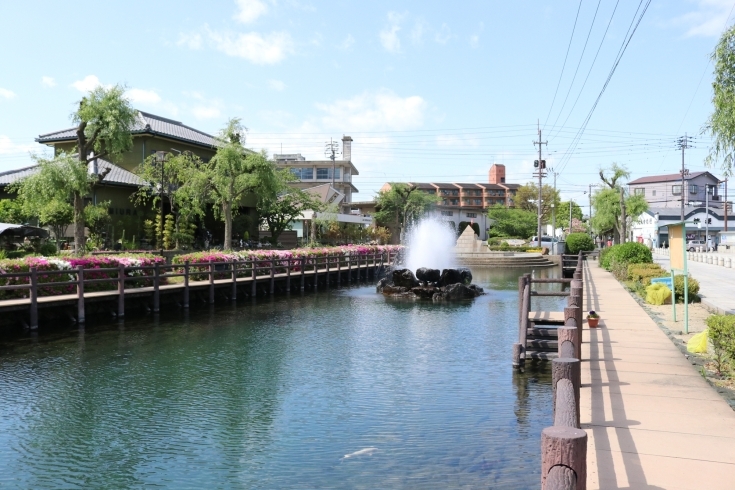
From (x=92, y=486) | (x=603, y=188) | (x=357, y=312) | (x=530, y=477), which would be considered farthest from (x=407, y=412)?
(x=603, y=188)

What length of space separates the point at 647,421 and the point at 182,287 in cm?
1863

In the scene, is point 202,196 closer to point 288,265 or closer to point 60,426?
point 288,265

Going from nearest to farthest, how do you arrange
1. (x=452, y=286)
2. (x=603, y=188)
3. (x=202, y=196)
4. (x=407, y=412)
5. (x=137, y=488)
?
(x=137, y=488) → (x=407, y=412) → (x=452, y=286) → (x=202, y=196) → (x=603, y=188)

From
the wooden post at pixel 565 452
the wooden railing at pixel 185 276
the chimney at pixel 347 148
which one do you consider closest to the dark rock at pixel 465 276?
the wooden railing at pixel 185 276

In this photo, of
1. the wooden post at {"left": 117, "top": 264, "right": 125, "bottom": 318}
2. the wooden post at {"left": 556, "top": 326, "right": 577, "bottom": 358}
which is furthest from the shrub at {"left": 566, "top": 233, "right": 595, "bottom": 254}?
the wooden post at {"left": 556, "top": 326, "right": 577, "bottom": 358}

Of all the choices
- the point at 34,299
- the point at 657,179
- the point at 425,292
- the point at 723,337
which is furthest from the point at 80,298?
the point at 657,179

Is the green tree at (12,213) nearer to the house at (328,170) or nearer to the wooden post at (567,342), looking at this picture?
the wooden post at (567,342)

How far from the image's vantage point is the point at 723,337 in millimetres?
9977

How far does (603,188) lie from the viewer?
6969 centimetres

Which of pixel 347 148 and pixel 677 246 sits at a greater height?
pixel 347 148

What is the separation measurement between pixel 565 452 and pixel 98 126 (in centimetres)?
2629

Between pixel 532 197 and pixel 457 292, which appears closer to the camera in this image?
A: pixel 457 292

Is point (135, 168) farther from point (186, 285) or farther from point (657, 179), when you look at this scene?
point (657, 179)

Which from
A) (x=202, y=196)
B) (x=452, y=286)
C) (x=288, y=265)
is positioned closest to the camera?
(x=452, y=286)
